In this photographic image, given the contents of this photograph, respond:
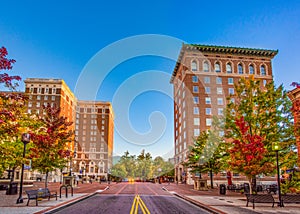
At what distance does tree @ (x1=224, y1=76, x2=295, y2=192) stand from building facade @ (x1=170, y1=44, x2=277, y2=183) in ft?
Answer: 139

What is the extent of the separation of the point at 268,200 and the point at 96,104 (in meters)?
125

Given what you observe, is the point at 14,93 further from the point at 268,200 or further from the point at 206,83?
the point at 206,83

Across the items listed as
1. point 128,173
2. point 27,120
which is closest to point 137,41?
point 27,120

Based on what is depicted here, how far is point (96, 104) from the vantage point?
453 ft

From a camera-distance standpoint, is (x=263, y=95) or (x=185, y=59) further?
(x=185, y=59)

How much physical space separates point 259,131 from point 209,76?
1869 inches

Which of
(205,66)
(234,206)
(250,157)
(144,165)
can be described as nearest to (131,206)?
(234,206)

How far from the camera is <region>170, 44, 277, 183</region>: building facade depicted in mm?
69375

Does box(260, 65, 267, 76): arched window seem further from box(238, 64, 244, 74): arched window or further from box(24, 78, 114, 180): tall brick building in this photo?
box(24, 78, 114, 180): tall brick building

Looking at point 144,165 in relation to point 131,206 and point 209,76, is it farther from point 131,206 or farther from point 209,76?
point 131,206

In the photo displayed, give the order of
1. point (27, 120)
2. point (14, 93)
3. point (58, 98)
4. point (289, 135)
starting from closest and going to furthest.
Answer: point (14, 93)
point (289, 135)
point (27, 120)
point (58, 98)

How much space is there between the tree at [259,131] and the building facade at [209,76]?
4243 centimetres

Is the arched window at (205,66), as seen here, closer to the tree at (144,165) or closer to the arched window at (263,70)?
the arched window at (263,70)

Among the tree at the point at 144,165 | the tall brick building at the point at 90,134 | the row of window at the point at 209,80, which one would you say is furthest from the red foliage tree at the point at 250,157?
the tree at the point at 144,165
